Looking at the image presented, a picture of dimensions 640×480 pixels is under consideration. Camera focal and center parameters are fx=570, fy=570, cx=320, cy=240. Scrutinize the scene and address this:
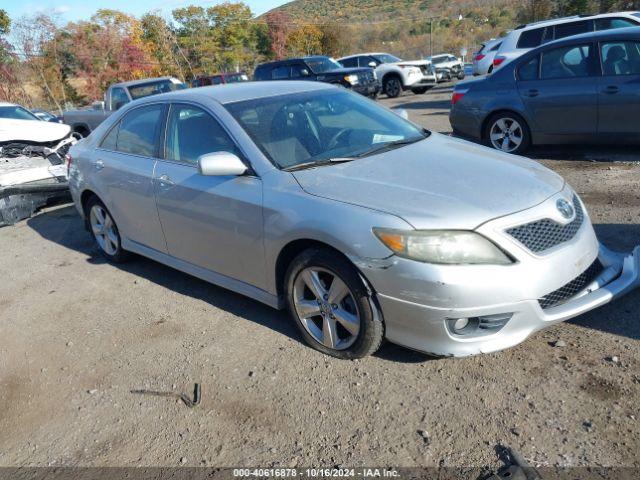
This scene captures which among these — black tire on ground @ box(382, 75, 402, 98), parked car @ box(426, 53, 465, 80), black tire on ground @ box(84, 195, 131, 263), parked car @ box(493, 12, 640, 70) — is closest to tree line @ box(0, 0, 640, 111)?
parked car @ box(426, 53, 465, 80)

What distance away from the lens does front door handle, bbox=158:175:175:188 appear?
4.30 metres

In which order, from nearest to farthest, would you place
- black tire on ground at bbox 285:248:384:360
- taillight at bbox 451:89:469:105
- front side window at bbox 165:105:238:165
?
black tire on ground at bbox 285:248:384:360
front side window at bbox 165:105:238:165
taillight at bbox 451:89:469:105

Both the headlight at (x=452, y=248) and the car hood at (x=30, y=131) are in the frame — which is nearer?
the headlight at (x=452, y=248)

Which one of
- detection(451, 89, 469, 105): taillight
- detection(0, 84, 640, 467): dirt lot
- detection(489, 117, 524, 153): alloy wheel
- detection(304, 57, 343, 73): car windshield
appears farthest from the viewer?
detection(304, 57, 343, 73): car windshield

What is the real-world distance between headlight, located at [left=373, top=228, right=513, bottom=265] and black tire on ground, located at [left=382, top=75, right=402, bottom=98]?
18158 mm

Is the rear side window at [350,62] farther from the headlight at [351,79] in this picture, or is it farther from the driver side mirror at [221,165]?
the driver side mirror at [221,165]

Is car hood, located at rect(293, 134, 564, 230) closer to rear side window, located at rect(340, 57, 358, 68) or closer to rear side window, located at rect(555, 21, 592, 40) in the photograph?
rear side window, located at rect(555, 21, 592, 40)

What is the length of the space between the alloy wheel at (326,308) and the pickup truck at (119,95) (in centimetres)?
930

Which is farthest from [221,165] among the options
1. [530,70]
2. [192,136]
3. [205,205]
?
[530,70]

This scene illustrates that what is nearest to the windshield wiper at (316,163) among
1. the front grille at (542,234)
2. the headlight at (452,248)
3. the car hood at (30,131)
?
the headlight at (452,248)

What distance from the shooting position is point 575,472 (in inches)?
96.7

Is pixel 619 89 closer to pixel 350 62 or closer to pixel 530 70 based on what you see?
pixel 530 70

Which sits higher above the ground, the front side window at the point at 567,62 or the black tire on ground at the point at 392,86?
the front side window at the point at 567,62

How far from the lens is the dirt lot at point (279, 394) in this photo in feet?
8.98
